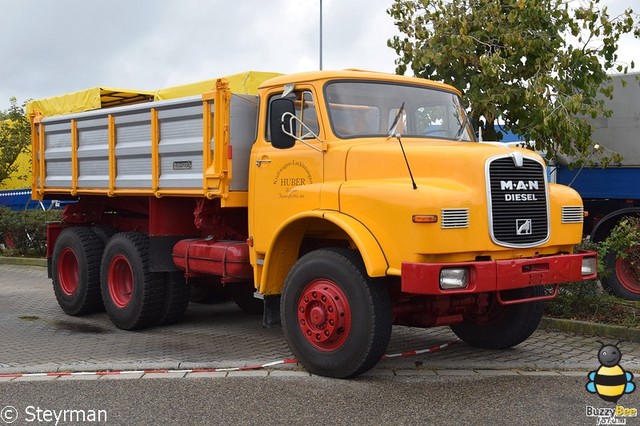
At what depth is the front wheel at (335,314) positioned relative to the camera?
600 cm

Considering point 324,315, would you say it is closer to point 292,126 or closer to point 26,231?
point 292,126

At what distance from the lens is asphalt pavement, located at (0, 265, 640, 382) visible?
6.70 m

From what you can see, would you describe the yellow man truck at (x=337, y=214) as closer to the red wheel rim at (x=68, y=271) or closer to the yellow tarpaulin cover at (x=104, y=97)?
the yellow tarpaulin cover at (x=104, y=97)

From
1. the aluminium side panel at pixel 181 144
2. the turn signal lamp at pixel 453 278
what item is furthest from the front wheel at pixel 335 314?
the aluminium side panel at pixel 181 144

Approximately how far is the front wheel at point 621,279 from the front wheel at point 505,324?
9.83 ft

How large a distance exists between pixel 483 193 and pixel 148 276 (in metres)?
4.38

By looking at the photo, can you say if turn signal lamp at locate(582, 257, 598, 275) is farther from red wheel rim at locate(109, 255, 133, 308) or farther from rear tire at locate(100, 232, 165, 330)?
red wheel rim at locate(109, 255, 133, 308)

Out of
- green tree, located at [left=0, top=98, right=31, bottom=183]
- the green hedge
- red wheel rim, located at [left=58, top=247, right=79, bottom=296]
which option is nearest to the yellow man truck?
red wheel rim, located at [left=58, top=247, right=79, bottom=296]

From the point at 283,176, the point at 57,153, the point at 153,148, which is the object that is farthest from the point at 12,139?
the point at 283,176

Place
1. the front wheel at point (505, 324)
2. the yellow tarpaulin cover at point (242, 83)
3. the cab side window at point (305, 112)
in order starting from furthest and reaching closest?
the yellow tarpaulin cover at point (242, 83) < the front wheel at point (505, 324) < the cab side window at point (305, 112)

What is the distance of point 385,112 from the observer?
7.02 metres

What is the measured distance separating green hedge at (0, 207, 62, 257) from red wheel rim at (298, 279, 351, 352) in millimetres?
11715

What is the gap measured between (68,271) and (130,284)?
63.3 inches

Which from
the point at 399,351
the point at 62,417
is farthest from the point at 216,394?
the point at 399,351
